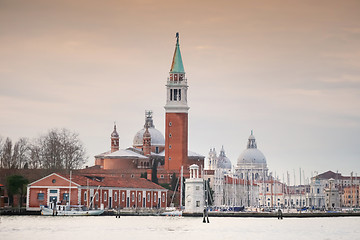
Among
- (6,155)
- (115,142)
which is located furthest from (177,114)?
(6,155)

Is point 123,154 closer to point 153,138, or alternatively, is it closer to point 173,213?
point 153,138

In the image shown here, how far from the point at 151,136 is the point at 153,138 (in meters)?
0.41

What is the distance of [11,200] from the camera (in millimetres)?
96188

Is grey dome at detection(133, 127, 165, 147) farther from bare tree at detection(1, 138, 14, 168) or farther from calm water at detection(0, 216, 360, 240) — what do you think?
calm water at detection(0, 216, 360, 240)

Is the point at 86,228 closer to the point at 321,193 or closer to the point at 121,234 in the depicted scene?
the point at 121,234

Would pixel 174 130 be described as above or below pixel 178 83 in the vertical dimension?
below

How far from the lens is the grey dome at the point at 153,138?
134000mm

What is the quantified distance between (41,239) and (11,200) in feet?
146

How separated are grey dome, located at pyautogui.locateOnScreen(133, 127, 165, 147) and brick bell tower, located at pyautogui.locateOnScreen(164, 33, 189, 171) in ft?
51.3

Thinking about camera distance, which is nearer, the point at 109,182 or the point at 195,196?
the point at 195,196

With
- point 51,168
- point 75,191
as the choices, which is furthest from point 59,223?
point 51,168

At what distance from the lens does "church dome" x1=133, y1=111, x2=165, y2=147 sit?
440 feet

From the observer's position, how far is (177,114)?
117375 millimetres

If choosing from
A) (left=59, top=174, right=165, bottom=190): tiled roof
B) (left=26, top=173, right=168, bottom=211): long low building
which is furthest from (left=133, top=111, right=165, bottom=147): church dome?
(left=26, top=173, right=168, bottom=211): long low building
